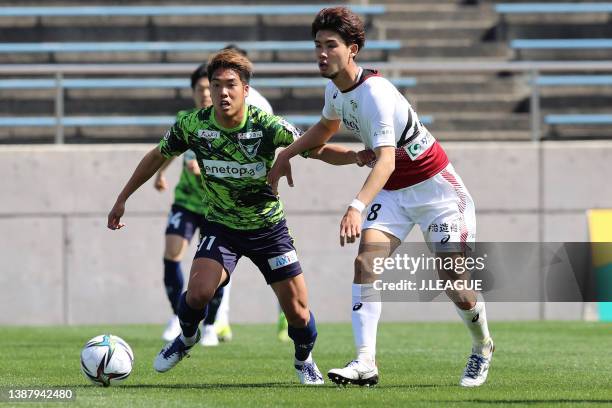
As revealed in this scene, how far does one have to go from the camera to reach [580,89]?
1645 cm

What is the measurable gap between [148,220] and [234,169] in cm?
712

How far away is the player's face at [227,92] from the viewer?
6.95 meters

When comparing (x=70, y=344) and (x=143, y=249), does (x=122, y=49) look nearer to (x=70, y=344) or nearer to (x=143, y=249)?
(x=143, y=249)

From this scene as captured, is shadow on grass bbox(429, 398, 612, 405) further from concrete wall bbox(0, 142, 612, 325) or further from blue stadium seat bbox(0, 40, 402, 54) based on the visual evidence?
blue stadium seat bbox(0, 40, 402, 54)

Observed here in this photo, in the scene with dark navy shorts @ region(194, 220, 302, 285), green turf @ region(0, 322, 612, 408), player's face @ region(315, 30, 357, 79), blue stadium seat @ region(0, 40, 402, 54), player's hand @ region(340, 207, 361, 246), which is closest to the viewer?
player's hand @ region(340, 207, 361, 246)

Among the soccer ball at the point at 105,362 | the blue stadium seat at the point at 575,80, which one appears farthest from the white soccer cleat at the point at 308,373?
the blue stadium seat at the point at 575,80

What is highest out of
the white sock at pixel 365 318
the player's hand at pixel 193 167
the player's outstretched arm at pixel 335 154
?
the player's outstretched arm at pixel 335 154

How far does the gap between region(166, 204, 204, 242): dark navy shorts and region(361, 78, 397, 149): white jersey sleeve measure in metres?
4.14

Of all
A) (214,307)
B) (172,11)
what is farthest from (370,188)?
(172,11)

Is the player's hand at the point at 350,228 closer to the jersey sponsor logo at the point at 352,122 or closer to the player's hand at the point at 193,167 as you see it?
the jersey sponsor logo at the point at 352,122

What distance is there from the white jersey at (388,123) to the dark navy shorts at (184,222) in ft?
12.5

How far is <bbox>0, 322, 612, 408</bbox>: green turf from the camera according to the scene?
6.37 metres

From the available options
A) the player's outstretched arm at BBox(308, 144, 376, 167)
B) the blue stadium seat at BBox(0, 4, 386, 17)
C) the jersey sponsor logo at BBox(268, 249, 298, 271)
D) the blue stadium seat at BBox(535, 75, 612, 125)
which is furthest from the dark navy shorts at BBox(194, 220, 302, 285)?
the blue stadium seat at BBox(0, 4, 386, 17)

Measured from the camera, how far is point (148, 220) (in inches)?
554
